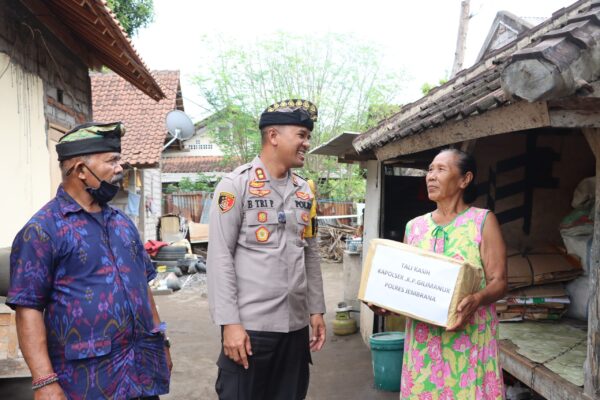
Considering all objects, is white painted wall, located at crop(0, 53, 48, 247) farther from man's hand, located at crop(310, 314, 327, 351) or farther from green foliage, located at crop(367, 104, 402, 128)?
green foliage, located at crop(367, 104, 402, 128)

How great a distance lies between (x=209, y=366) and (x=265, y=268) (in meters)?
4.26

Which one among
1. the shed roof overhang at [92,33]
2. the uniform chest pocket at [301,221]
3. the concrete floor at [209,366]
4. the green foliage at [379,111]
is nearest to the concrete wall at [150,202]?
the concrete floor at [209,366]

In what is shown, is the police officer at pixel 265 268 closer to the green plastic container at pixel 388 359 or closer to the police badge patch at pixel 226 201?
the police badge patch at pixel 226 201

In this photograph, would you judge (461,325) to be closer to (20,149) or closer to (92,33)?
(20,149)

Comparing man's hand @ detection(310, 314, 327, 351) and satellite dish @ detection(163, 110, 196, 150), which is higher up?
satellite dish @ detection(163, 110, 196, 150)

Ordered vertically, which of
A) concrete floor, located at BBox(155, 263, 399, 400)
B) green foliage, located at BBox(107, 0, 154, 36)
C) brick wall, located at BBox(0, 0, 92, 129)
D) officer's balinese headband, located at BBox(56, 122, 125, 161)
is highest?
green foliage, located at BBox(107, 0, 154, 36)

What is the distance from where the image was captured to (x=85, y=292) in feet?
6.72

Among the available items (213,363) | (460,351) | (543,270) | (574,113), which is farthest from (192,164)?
(574,113)

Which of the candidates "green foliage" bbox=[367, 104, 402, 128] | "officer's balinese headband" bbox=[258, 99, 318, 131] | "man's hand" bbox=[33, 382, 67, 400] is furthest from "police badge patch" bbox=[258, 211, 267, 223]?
"green foliage" bbox=[367, 104, 402, 128]

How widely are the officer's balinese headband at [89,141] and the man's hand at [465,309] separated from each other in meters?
1.72

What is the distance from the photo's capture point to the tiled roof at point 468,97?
2654 mm

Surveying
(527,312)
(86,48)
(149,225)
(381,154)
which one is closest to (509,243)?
(527,312)

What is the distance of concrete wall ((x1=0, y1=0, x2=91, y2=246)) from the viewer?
5.08m

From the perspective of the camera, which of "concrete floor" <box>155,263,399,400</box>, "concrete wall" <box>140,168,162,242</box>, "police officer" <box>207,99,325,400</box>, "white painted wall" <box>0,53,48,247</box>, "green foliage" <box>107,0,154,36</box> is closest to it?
"police officer" <box>207,99,325,400</box>
